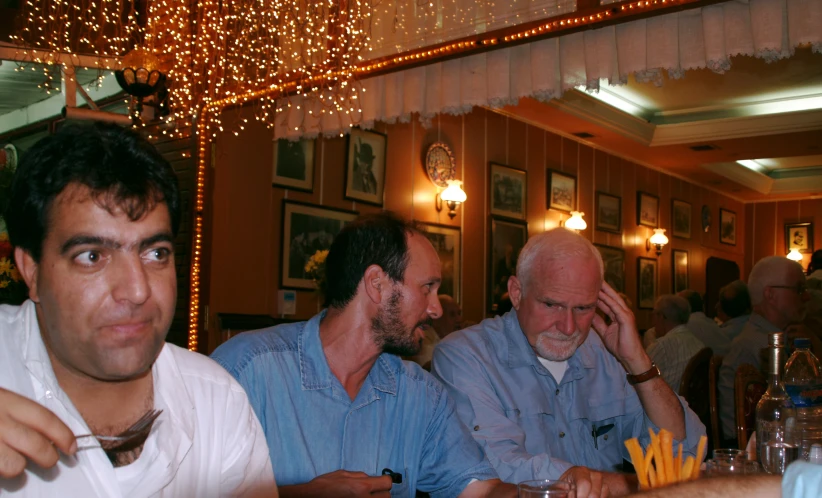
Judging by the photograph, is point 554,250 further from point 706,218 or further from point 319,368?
point 706,218

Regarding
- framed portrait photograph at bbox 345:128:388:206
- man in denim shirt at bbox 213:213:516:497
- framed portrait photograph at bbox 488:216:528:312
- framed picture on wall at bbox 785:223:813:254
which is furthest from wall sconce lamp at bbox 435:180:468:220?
framed picture on wall at bbox 785:223:813:254

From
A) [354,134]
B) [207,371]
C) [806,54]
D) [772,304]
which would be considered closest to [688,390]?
[772,304]

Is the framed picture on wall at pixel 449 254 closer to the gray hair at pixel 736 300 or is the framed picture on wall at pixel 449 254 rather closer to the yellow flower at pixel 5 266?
the gray hair at pixel 736 300

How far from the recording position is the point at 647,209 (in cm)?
1177

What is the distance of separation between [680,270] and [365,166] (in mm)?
7251

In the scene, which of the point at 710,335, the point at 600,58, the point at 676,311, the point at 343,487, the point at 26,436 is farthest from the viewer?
the point at 676,311

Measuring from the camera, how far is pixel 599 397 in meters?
2.68

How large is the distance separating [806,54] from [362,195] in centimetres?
469

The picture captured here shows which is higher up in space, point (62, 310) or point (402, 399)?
point (62, 310)

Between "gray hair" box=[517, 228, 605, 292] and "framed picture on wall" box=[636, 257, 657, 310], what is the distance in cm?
920

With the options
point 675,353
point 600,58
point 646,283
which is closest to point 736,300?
point 675,353

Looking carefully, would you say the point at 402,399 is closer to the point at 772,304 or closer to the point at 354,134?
the point at 772,304

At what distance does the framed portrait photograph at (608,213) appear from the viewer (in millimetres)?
10680

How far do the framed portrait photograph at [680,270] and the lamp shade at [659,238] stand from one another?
59 cm
